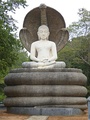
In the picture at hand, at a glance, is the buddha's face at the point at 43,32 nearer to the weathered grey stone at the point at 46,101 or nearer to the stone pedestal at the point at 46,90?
the stone pedestal at the point at 46,90

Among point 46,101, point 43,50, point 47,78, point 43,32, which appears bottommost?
point 46,101

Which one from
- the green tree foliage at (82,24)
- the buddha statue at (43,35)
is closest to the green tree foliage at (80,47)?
the green tree foliage at (82,24)

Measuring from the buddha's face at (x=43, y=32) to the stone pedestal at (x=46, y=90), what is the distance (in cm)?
223

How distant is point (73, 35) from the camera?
29.4 m

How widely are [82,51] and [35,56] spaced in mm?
15685

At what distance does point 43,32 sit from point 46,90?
3.06 metres

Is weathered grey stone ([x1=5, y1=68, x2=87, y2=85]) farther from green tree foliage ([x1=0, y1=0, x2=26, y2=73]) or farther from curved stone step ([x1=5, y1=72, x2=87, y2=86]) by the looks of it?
green tree foliage ([x1=0, y1=0, x2=26, y2=73])

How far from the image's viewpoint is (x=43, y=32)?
11.9 meters

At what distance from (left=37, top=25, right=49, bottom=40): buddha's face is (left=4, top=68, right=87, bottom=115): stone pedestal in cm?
223

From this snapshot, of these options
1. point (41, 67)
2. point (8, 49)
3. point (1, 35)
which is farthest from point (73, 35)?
point (41, 67)

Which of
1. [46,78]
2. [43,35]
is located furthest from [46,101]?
[43,35]

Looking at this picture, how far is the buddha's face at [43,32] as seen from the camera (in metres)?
11.9

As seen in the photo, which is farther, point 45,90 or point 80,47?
point 80,47

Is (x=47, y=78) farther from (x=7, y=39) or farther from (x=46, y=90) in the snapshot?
(x=7, y=39)
